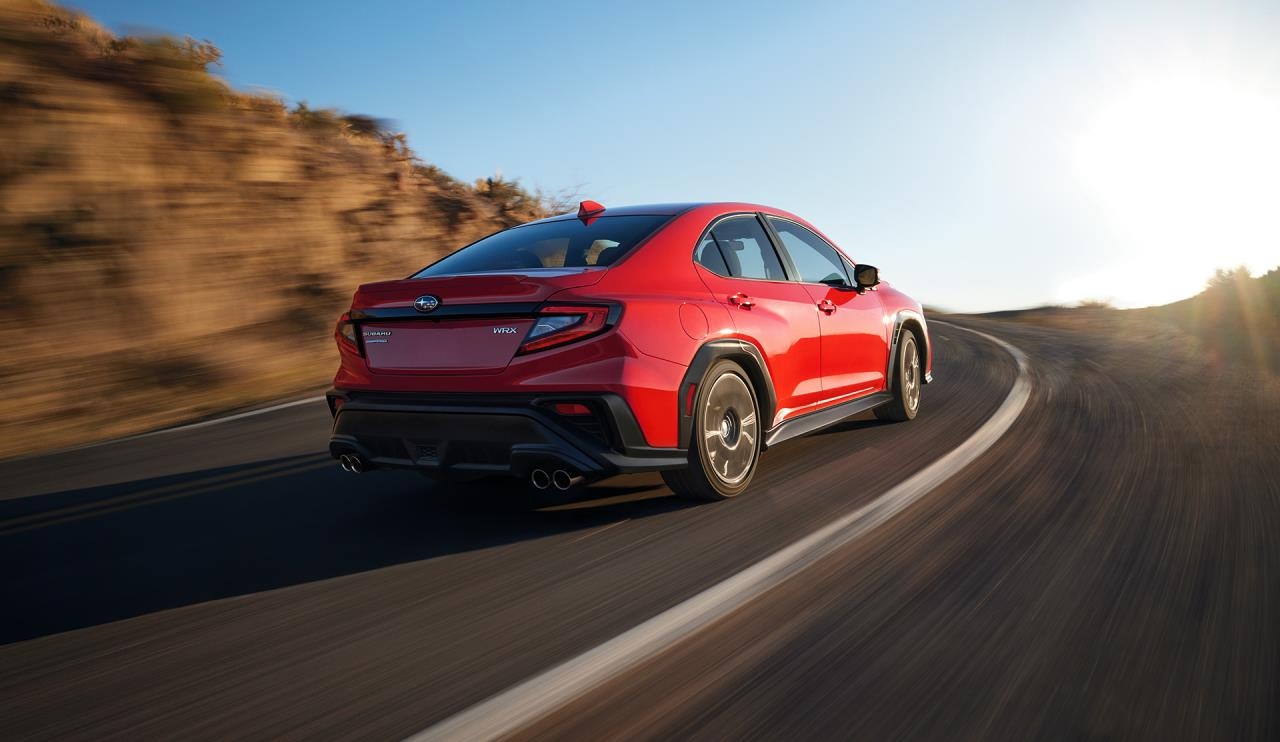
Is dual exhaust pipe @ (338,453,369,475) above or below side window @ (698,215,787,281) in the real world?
below

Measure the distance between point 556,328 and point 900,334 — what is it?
3827 millimetres

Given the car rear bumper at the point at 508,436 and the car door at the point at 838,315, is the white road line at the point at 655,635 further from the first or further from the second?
the car door at the point at 838,315

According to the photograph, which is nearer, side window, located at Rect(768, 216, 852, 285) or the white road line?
the white road line

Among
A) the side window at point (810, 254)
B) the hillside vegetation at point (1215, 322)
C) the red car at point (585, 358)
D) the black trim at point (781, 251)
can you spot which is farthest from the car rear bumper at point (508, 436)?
the hillside vegetation at point (1215, 322)

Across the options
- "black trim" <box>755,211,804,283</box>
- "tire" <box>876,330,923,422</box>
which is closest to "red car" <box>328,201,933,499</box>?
"black trim" <box>755,211,804,283</box>

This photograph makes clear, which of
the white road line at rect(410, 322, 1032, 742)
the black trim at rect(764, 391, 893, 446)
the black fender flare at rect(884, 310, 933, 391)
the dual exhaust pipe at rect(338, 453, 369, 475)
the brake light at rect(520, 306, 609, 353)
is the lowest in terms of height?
the white road line at rect(410, 322, 1032, 742)

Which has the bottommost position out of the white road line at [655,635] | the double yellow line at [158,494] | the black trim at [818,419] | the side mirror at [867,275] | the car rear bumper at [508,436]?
the double yellow line at [158,494]

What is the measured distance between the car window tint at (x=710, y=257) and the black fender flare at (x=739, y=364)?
410mm

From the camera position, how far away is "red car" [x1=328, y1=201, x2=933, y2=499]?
13.7ft

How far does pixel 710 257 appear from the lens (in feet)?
16.8

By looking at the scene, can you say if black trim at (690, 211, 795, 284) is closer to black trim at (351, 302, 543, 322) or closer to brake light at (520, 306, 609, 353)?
brake light at (520, 306, 609, 353)

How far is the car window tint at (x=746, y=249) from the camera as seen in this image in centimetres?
530

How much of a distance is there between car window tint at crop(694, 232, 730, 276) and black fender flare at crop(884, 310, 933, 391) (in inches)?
89.5

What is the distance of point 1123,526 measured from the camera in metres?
4.31
